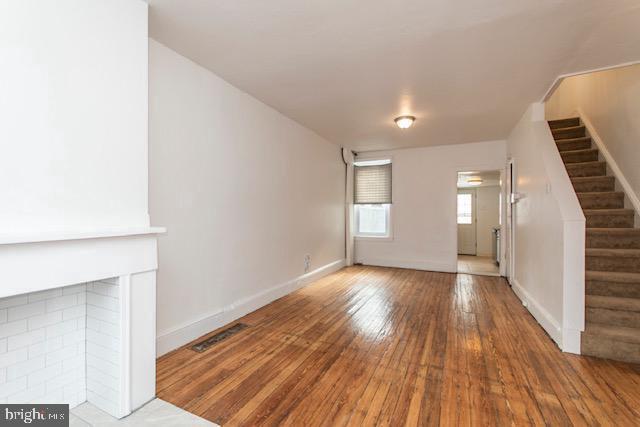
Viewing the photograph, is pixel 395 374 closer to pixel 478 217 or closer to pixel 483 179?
pixel 483 179

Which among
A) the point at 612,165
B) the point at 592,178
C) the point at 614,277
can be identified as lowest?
the point at 614,277

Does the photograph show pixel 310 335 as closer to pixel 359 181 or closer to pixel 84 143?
pixel 84 143

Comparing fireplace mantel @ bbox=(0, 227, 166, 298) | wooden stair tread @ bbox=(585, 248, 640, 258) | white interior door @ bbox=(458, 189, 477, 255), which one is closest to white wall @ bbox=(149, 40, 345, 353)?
fireplace mantel @ bbox=(0, 227, 166, 298)

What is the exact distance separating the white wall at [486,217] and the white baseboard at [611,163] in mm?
4240

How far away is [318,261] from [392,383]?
10.4 ft

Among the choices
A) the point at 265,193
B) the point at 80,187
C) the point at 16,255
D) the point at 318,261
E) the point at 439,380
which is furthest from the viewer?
the point at 318,261

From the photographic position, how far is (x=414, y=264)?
20.1 feet

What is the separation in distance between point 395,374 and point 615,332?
2022 mm

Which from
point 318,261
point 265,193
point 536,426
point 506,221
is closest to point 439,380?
point 536,426

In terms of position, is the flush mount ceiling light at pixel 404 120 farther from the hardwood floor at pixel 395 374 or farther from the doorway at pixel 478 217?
the doorway at pixel 478 217

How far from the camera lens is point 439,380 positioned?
6.85ft

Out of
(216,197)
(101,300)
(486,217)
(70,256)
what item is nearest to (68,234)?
(70,256)

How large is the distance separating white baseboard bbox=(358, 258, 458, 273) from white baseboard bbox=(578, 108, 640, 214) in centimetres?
286

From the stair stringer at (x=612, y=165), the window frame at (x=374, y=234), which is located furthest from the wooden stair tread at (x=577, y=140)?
the window frame at (x=374, y=234)
